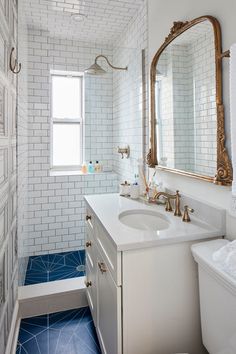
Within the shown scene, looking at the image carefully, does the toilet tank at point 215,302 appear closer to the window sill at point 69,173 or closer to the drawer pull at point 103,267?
the drawer pull at point 103,267

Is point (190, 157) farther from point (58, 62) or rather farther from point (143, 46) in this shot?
point (58, 62)

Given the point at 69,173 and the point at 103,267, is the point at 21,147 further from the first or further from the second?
the point at 103,267

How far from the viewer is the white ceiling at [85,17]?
7.52 ft

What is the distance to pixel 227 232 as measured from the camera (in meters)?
1.25

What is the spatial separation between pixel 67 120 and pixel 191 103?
6.68 ft

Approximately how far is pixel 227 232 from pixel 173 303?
440 mm

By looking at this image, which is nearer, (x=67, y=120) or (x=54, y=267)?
(x=54, y=267)

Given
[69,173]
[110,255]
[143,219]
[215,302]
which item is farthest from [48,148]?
[215,302]

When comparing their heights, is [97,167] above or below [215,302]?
above

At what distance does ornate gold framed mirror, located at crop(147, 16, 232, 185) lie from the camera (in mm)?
1271

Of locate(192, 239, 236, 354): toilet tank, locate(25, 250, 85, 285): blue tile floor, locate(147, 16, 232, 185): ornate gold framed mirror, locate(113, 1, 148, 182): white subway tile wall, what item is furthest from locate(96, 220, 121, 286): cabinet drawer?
locate(25, 250, 85, 285): blue tile floor

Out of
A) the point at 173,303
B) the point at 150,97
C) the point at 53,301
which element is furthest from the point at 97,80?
the point at 173,303

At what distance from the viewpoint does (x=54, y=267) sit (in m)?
2.64

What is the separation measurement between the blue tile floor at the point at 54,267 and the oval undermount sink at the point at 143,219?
1.17 metres
